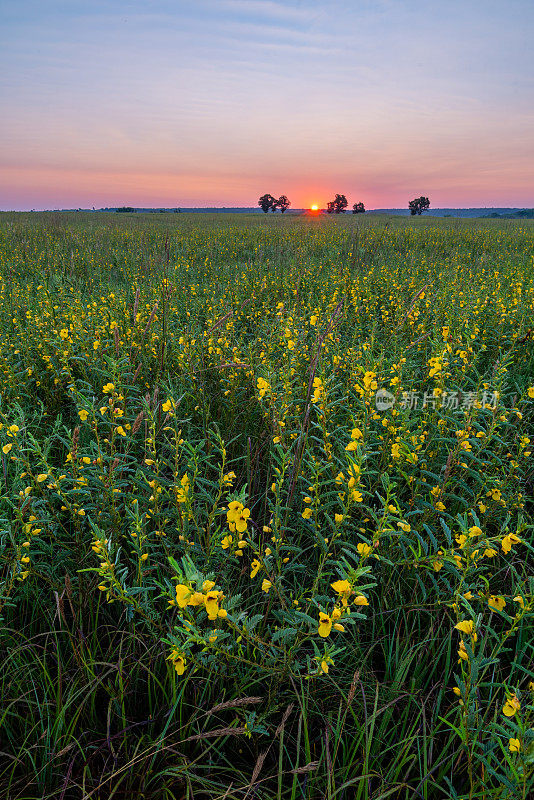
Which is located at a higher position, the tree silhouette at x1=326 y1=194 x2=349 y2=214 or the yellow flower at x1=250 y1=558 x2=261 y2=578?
the tree silhouette at x1=326 y1=194 x2=349 y2=214

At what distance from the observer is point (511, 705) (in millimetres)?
1129

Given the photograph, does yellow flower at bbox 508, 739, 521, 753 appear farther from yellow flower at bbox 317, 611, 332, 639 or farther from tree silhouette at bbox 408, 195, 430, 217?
tree silhouette at bbox 408, 195, 430, 217

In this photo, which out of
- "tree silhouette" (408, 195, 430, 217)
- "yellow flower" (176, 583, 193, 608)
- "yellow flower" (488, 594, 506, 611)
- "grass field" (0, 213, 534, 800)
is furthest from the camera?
"tree silhouette" (408, 195, 430, 217)

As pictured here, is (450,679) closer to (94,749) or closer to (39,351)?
(94,749)

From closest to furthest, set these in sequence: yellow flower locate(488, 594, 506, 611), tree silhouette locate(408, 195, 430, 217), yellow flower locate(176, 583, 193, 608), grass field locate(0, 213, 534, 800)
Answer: yellow flower locate(176, 583, 193, 608) < grass field locate(0, 213, 534, 800) < yellow flower locate(488, 594, 506, 611) < tree silhouette locate(408, 195, 430, 217)

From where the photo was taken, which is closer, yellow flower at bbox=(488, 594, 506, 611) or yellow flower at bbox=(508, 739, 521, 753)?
yellow flower at bbox=(508, 739, 521, 753)

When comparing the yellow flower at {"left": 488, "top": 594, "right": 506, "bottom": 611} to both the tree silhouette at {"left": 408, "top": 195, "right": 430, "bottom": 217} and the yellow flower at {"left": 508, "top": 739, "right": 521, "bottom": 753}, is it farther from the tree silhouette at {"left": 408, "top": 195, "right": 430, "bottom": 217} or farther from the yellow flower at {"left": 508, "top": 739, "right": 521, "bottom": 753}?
the tree silhouette at {"left": 408, "top": 195, "right": 430, "bottom": 217}

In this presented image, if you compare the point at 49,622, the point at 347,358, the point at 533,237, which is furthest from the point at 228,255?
Answer: the point at 533,237

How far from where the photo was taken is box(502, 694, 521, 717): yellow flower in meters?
1.04

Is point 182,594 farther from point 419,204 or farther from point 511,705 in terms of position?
point 419,204

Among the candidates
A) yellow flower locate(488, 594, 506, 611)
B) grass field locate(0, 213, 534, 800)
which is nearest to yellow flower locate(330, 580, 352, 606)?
grass field locate(0, 213, 534, 800)

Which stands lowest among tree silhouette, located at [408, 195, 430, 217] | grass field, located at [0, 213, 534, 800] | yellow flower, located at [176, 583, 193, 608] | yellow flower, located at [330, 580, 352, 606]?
grass field, located at [0, 213, 534, 800]

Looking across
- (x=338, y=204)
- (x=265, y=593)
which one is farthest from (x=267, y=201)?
(x=265, y=593)

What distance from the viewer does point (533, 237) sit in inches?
615
